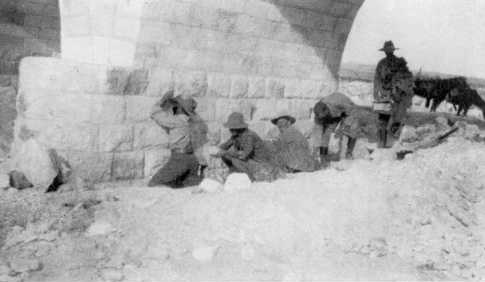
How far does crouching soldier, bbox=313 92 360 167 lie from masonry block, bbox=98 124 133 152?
10.7 feet

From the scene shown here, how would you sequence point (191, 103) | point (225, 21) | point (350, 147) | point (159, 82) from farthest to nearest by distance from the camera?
point (350, 147) < point (225, 21) < point (191, 103) < point (159, 82)

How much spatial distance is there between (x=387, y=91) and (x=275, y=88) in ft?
7.73

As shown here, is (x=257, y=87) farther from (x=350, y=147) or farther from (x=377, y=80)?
(x=377, y=80)

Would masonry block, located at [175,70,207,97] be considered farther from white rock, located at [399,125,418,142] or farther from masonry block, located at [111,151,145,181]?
white rock, located at [399,125,418,142]

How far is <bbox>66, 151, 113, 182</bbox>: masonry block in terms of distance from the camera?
482cm

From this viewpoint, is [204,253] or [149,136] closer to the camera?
[204,253]

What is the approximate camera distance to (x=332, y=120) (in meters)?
7.38

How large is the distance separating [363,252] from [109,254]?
205cm

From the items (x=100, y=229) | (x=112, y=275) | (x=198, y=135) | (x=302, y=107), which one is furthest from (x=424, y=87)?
(x=112, y=275)

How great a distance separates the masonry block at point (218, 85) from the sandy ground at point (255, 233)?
5.57 feet

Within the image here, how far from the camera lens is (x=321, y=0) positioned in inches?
272

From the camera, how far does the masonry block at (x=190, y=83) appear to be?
5561mm

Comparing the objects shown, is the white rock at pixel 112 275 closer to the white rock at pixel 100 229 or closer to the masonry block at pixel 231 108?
the white rock at pixel 100 229

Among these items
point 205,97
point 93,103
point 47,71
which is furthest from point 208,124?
point 47,71
